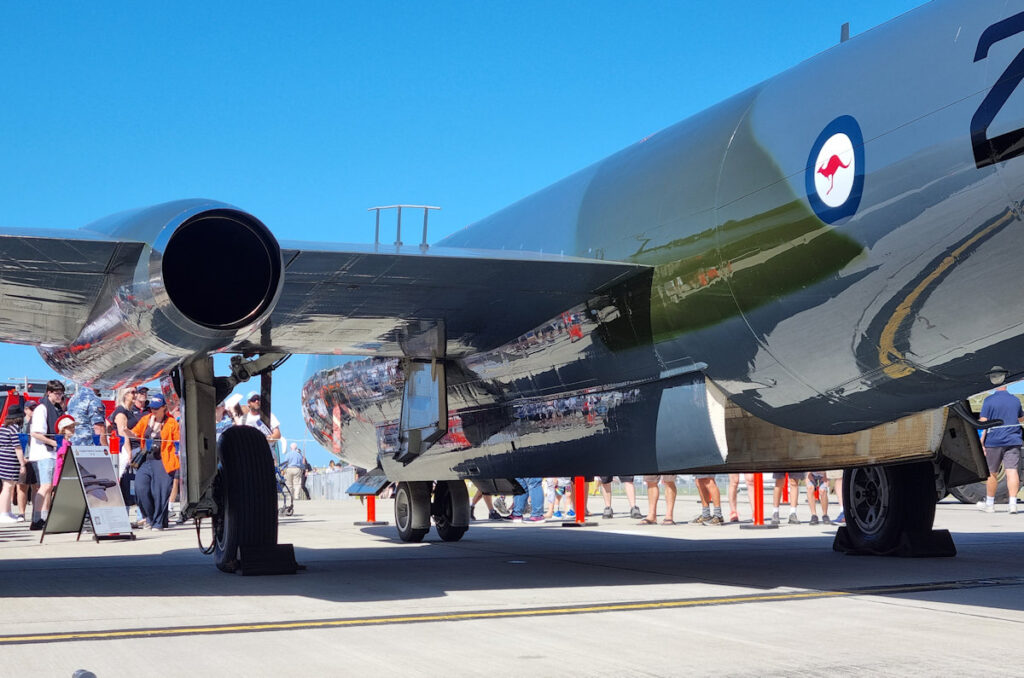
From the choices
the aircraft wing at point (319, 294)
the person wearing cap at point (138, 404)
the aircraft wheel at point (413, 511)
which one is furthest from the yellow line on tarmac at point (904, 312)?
the person wearing cap at point (138, 404)

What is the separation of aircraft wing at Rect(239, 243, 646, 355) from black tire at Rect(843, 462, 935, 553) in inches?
147

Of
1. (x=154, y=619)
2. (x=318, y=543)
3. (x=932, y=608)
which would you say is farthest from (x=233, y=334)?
(x=318, y=543)

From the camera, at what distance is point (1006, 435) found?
1534 centimetres

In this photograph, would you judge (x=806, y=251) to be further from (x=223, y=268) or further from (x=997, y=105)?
(x=223, y=268)

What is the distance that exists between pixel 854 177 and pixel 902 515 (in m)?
4.79

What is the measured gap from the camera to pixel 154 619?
5938 mm

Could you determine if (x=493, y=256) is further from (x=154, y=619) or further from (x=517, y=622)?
(x=154, y=619)

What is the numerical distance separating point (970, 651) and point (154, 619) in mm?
4237

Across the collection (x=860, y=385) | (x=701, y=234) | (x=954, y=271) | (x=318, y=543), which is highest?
(x=701, y=234)

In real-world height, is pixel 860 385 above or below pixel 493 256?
below

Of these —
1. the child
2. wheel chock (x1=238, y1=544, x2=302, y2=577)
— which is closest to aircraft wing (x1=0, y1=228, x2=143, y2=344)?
wheel chock (x1=238, y1=544, x2=302, y2=577)

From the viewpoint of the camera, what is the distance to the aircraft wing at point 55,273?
5871mm

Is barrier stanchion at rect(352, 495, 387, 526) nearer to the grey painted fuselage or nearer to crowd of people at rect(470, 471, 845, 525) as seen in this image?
crowd of people at rect(470, 471, 845, 525)

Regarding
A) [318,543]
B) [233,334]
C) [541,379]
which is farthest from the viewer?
[318,543]
